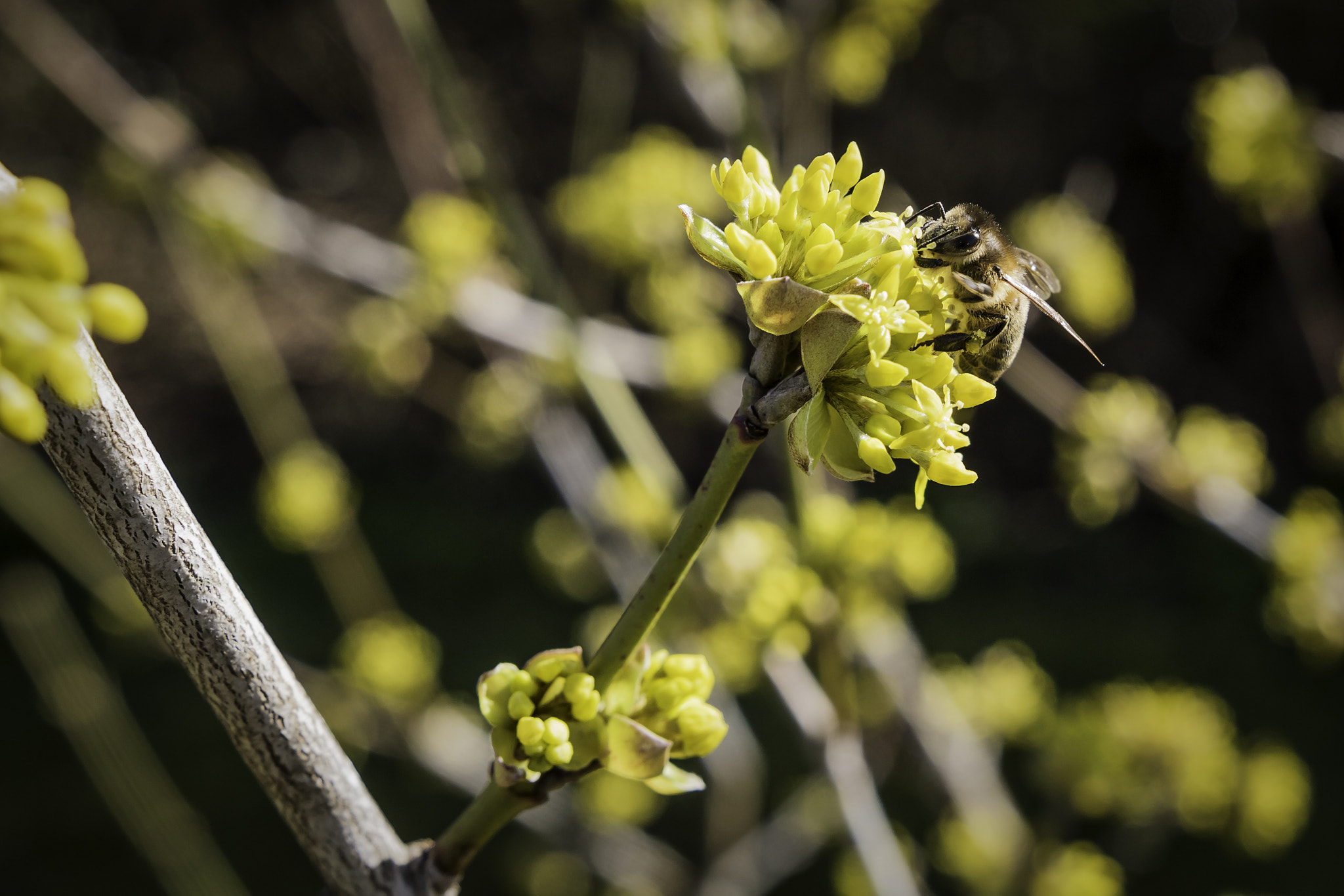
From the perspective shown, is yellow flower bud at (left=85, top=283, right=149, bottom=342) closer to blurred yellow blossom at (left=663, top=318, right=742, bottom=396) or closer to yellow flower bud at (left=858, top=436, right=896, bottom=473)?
yellow flower bud at (left=858, top=436, right=896, bottom=473)

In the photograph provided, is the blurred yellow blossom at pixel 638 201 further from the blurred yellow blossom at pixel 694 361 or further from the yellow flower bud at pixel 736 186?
the yellow flower bud at pixel 736 186

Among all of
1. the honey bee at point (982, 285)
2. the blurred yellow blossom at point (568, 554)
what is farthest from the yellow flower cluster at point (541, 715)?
the blurred yellow blossom at point (568, 554)

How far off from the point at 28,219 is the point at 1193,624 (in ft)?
11.6

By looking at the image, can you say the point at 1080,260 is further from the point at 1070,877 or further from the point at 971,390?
the point at 971,390

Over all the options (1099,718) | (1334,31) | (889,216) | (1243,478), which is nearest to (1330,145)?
(1243,478)

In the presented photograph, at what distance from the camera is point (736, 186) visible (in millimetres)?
507

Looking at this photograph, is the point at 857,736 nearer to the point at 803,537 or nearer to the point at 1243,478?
the point at 803,537

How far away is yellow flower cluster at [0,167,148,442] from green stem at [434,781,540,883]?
0.95ft

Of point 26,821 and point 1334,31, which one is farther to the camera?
point 1334,31

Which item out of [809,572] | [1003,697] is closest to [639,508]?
[809,572]

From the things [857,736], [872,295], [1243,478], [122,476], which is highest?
[1243,478]

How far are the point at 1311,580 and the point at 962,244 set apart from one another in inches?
45.1

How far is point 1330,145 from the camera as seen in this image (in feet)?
4.84

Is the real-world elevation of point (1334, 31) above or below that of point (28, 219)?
above
